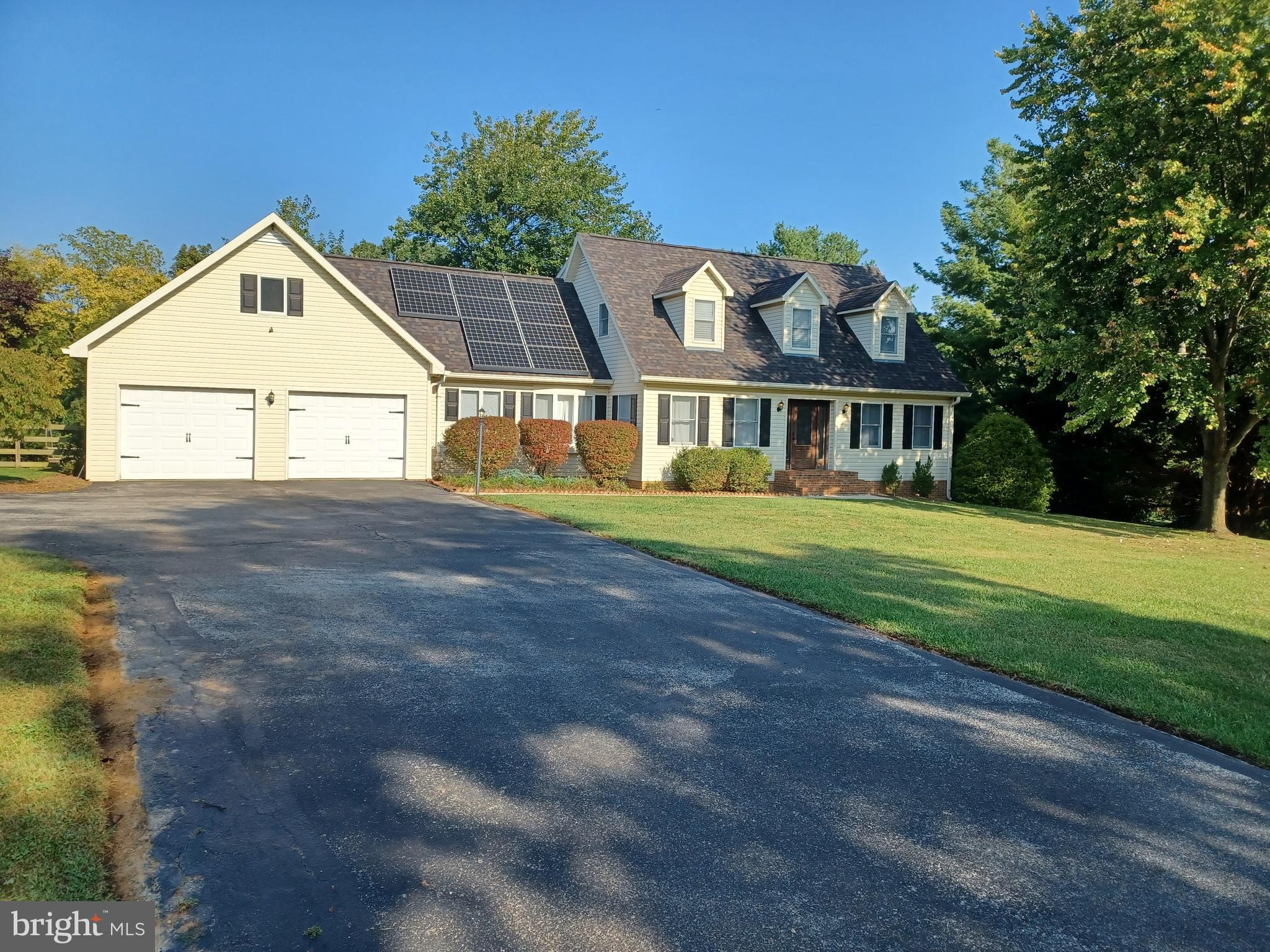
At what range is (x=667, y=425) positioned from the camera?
24594 mm

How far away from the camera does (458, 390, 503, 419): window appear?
80.1 ft

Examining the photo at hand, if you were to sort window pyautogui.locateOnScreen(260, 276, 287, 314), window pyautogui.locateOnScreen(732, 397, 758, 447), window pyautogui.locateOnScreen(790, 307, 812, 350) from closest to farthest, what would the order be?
window pyautogui.locateOnScreen(260, 276, 287, 314) < window pyautogui.locateOnScreen(732, 397, 758, 447) < window pyautogui.locateOnScreen(790, 307, 812, 350)

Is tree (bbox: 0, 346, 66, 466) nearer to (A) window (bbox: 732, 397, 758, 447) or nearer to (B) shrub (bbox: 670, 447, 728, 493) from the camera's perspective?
(B) shrub (bbox: 670, 447, 728, 493)

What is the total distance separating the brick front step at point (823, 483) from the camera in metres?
25.6

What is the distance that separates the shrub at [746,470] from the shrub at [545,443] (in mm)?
4374

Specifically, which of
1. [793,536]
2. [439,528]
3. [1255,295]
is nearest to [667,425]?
[793,536]

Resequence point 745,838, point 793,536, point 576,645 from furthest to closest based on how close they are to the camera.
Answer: point 793,536
point 576,645
point 745,838

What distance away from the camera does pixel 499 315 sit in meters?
26.5

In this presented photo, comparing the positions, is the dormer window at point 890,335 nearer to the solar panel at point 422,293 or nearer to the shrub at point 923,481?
the shrub at point 923,481

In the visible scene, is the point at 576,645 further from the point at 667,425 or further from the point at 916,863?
the point at 667,425

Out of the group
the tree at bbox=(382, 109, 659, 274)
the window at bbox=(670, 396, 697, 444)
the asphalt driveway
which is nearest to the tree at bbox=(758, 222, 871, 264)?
the tree at bbox=(382, 109, 659, 274)

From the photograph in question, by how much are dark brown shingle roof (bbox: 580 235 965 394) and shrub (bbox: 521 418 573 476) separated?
2.68 meters

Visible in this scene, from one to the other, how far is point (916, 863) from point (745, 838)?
738 millimetres
